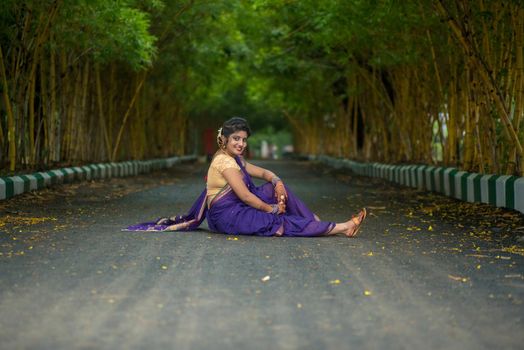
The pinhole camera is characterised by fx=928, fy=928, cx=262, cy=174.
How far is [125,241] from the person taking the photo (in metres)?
8.12

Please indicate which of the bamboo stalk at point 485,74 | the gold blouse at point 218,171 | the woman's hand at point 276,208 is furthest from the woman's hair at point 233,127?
the bamboo stalk at point 485,74

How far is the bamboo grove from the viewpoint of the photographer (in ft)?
43.6

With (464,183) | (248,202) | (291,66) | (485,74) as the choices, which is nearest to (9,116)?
(464,183)

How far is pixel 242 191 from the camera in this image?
27.6ft

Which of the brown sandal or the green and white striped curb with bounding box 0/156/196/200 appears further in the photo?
the green and white striped curb with bounding box 0/156/196/200

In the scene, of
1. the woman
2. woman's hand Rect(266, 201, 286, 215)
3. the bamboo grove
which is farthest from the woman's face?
the bamboo grove

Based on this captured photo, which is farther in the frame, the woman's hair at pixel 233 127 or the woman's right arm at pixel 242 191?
the woman's hair at pixel 233 127

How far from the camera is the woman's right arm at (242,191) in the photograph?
841 centimetres

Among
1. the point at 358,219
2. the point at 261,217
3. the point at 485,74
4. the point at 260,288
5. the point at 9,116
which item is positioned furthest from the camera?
the point at 9,116

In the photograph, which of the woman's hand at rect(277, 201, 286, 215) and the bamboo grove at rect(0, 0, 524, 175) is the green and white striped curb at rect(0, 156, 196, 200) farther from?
the woman's hand at rect(277, 201, 286, 215)

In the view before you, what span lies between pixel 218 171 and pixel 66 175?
1034 cm

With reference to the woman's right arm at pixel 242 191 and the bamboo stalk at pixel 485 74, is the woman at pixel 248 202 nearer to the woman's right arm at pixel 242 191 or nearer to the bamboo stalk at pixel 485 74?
the woman's right arm at pixel 242 191

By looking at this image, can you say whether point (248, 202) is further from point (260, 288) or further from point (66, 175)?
point (66, 175)

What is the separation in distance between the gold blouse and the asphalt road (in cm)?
43
